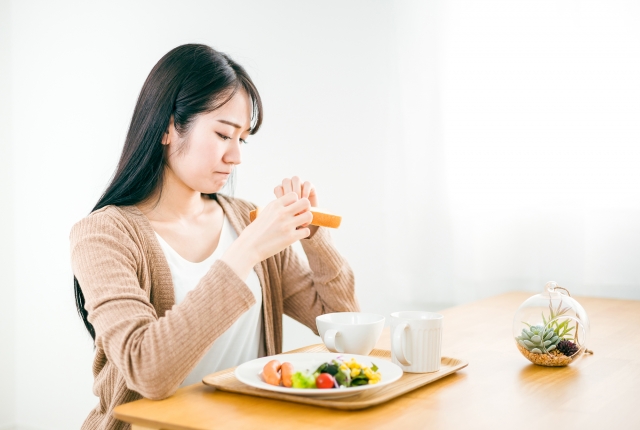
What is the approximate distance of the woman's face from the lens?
4.14 ft

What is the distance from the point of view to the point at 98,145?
8.75 ft

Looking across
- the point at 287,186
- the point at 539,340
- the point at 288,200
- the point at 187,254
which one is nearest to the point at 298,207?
the point at 288,200

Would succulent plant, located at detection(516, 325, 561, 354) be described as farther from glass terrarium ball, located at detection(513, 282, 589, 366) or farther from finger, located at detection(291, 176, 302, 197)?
finger, located at detection(291, 176, 302, 197)

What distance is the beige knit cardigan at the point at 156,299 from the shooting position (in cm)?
97

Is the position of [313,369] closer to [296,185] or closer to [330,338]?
[330,338]

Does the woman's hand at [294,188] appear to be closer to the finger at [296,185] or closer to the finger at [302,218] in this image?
the finger at [296,185]

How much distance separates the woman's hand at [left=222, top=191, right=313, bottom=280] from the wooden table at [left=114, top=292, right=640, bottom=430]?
0.65ft

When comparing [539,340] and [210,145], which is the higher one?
[210,145]

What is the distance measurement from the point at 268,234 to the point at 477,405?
410 millimetres

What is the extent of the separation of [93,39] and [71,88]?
0.22 metres

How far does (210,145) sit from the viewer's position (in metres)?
1.26

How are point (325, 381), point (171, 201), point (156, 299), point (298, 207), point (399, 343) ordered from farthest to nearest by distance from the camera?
point (171, 201)
point (156, 299)
point (298, 207)
point (399, 343)
point (325, 381)

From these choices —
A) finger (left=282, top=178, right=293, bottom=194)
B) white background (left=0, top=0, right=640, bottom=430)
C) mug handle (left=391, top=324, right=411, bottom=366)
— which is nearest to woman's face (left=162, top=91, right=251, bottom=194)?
finger (left=282, top=178, right=293, bottom=194)

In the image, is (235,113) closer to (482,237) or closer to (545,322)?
(545,322)
